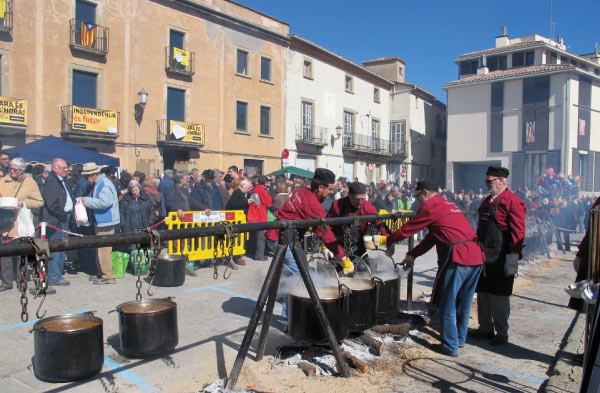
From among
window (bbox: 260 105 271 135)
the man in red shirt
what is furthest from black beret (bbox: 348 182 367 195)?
window (bbox: 260 105 271 135)

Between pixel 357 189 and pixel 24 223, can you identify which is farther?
pixel 24 223

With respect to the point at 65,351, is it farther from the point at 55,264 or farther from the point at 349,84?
the point at 349,84

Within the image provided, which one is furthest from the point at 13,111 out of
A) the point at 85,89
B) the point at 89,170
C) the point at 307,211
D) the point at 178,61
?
the point at 307,211

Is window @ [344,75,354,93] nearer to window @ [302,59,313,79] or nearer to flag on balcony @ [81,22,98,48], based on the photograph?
window @ [302,59,313,79]

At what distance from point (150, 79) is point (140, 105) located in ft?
4.86

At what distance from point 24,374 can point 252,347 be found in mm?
2147

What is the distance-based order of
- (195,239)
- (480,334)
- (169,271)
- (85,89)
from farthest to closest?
(85,89)
(195,239)
(169,271)
(480,334)

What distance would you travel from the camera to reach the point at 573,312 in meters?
6.77

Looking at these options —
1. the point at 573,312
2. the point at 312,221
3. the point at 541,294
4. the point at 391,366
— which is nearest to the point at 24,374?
the point at 312,221

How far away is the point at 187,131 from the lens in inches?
889

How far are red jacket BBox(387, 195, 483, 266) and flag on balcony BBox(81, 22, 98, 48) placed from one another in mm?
18760

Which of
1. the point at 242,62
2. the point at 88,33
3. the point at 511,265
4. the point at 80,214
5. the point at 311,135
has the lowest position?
the point at 511,265

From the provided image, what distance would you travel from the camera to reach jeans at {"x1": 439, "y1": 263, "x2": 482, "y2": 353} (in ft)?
16.0

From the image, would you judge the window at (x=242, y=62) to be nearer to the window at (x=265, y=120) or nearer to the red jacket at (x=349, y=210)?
the window at (x=265, y=120)
